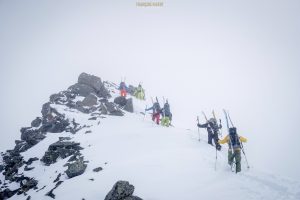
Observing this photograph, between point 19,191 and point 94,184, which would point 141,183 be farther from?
point 19,191

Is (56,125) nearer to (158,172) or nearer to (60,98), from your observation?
(60,98)

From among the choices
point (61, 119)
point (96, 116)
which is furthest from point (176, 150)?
point (61, 119)

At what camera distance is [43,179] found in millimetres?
19016

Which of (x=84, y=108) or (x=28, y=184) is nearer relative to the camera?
(x=28, y=184)

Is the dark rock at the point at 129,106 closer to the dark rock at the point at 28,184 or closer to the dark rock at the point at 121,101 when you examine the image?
the dark rock at the point at 121,101

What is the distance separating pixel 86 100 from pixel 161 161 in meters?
20.5

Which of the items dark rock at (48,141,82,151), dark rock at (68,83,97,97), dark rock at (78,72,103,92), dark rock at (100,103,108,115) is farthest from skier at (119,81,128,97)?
dark rock at (48,141,82,151)

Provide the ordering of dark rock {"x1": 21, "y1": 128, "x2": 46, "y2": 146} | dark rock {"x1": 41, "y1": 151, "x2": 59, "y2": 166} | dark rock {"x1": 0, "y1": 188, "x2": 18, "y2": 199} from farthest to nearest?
dark rock {"x1": 21, "y1": 128, "x2": 46, "y2": 146}
dark rock {"x1": 41, "y1": 151, "x2": 59, "y2": 166}
dark rock {"x1": 0, "y1": 188, "x2": 18, "y2": 199}

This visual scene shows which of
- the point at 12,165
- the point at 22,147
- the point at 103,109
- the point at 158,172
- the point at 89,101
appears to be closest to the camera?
the point at 158,172

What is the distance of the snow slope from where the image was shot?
13.2 meters

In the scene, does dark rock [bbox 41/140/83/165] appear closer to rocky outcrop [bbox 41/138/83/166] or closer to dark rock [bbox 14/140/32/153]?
rocky outcrop [bbox 41/138/83/166]

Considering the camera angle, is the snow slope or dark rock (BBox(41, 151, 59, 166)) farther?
dark rock (BBox(41, 151, 59, 166))

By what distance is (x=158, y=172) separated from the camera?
15508 mm

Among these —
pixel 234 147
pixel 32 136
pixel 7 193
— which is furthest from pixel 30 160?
pixel 234 147
